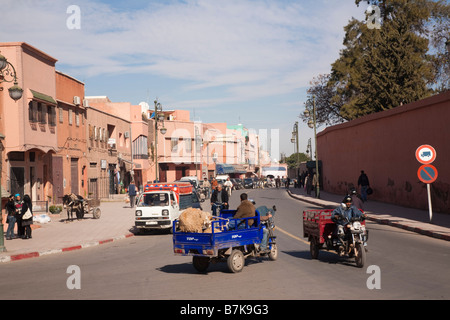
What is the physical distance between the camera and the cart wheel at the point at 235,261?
441 inches

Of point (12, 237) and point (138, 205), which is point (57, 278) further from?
point (138, 205)

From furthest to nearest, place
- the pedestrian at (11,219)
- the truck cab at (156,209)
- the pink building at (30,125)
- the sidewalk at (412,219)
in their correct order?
the pink building at (30,125) < the truck cab at (156,209) < the pedestrian at (11,219) < the sidewalk at (412,219)

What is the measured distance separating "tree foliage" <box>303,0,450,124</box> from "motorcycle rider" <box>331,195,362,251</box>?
104 ft

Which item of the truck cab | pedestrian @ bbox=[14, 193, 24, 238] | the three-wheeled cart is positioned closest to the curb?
the truck cab

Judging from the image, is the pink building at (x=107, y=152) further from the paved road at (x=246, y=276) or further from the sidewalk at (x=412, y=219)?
the paved road at (x=246, y=276)

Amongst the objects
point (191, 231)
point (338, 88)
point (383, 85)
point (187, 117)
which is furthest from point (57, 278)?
point (187, 117)

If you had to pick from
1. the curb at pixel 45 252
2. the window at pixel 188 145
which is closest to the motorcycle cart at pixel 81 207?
the curb at pixel 45 252

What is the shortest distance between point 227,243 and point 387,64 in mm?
34349

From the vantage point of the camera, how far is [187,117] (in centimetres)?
9462

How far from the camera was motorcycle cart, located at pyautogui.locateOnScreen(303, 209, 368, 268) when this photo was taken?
11.4 metres

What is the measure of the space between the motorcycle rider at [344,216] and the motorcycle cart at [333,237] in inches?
4.8

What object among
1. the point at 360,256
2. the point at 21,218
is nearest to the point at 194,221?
the point at 360,256

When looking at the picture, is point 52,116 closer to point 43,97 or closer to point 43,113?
point 43,113

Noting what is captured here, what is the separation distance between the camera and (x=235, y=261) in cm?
1133
